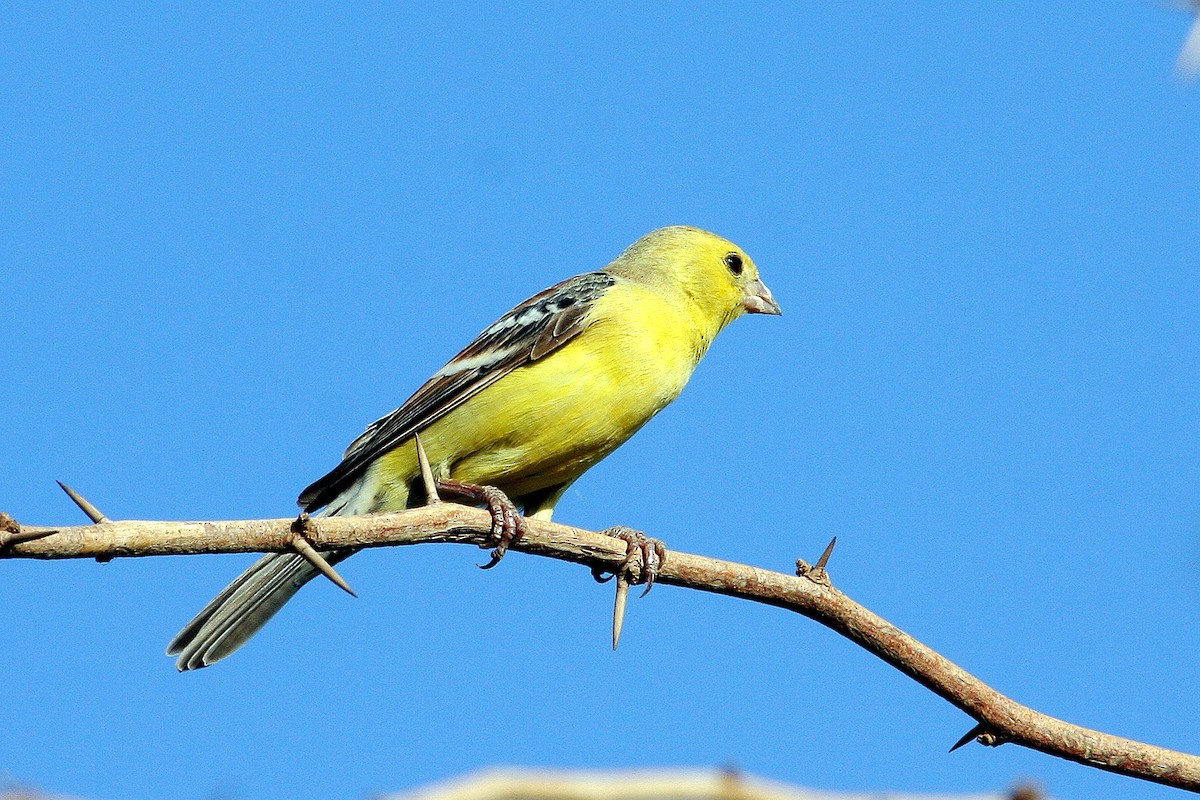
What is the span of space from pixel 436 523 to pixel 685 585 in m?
1.29

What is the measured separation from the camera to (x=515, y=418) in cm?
802

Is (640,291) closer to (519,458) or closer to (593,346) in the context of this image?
(593,346)

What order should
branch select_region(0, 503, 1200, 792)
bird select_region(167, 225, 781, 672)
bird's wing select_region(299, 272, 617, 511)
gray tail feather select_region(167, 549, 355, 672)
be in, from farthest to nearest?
bird's wing select_region(299, 272, 617, 511) → bird select_region(167, 225, 781, 672) → gray tail feather select_region(167, 549, 355, 672) → branch select_region(0, 503, 1200, 792)

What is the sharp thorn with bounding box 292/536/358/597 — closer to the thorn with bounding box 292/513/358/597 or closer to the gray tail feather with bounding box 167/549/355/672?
the thorn with bounding box 292/513/358/597

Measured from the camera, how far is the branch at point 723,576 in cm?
414

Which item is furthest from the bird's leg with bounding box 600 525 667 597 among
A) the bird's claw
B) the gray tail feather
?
the gray tail feather

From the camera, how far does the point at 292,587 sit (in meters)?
7.68

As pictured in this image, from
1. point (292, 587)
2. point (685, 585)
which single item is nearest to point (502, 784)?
point (685, 585)

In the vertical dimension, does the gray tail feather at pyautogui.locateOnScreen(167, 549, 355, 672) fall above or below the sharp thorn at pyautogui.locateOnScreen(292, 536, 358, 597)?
above

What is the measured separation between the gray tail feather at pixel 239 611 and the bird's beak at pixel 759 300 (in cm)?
443

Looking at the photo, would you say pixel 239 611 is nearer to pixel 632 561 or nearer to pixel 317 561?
pixel 632 561

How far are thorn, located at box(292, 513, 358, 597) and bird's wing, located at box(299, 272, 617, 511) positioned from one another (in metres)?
3.71

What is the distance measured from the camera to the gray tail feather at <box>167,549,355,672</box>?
24.1ft

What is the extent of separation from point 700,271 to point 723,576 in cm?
459
